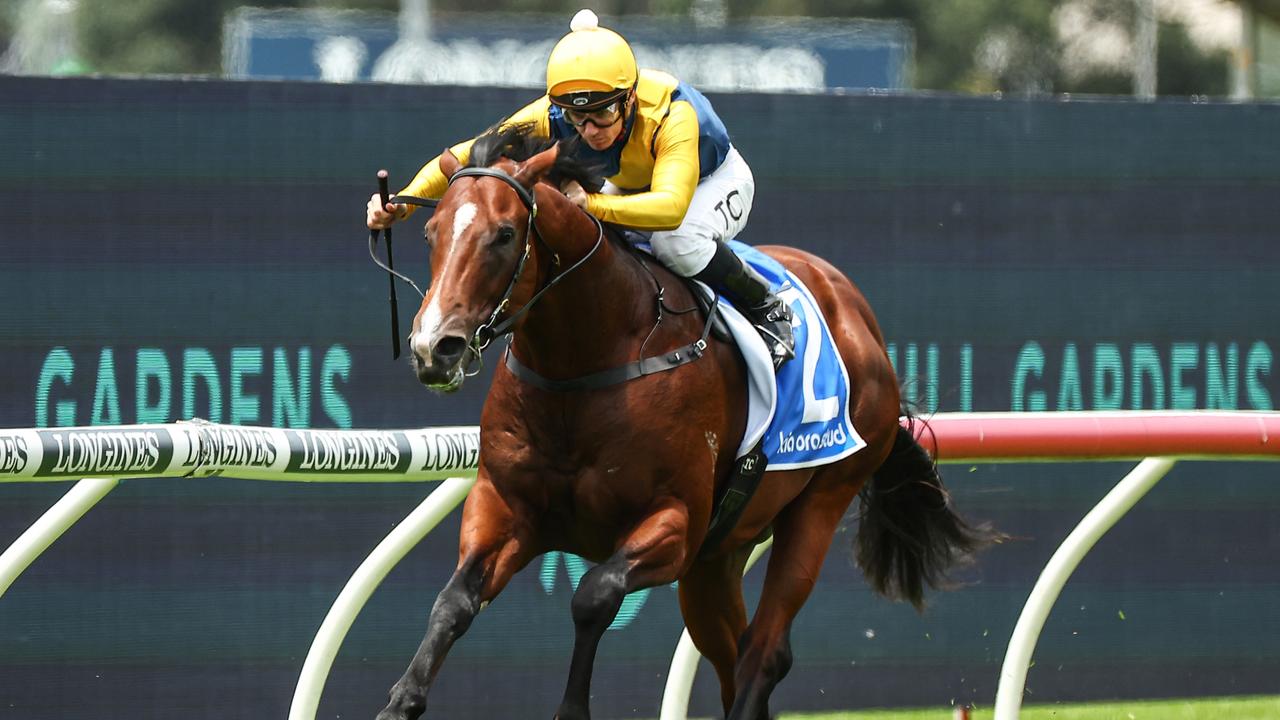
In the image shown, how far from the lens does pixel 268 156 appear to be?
215 inches

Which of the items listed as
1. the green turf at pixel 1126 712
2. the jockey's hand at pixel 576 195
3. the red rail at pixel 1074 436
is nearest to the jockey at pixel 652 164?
the jockey's hand at pixel 576 195

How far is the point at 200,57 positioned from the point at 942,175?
109ft

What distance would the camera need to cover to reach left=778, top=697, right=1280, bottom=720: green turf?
5918mm

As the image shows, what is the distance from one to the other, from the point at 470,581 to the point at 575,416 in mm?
414

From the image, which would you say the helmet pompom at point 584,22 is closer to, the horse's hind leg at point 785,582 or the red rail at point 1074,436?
the horse's hind leg at point 785,582

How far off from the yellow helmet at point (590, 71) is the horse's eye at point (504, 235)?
0.46 m

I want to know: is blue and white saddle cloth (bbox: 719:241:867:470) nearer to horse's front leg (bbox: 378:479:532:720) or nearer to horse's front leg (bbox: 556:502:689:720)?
horse's front leg (bbox: 556:502:689:720)

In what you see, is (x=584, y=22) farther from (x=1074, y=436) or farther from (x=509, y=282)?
(x=1074, y=436)

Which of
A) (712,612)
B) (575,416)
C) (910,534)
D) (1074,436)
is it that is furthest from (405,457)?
(1074,436)

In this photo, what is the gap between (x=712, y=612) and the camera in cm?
485

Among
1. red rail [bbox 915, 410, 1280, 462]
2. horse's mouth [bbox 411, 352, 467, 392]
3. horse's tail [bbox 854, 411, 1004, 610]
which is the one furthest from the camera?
horse's tail [bbox 854, 411, 1004, 610]

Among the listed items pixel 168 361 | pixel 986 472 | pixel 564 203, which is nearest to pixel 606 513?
pixel 564 203

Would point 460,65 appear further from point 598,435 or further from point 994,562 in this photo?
point 598,435

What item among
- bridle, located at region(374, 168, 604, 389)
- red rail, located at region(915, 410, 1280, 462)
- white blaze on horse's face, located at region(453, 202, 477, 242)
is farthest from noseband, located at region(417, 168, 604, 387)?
red rail, located at region(915, 410, 1280, 462)
